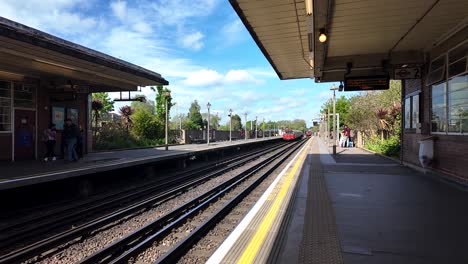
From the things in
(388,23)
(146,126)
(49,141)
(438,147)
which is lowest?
(438,147)

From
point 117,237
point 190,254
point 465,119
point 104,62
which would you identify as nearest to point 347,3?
point 465,119

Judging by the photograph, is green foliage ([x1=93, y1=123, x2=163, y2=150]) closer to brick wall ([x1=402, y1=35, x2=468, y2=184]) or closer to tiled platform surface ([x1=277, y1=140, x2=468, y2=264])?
tiled platform surface ([x1=277, y1=140, x2=468, y2=264])

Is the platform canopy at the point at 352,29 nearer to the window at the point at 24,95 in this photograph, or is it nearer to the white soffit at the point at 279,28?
the white soffit at the point at 279,28

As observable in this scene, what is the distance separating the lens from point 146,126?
3250 centimetres

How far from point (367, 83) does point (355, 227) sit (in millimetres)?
8922

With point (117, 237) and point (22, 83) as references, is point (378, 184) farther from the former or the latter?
point (22, 83)

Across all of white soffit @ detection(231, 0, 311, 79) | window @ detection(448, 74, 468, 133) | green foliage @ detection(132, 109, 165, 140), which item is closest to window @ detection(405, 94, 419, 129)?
window @ detection(448, 74, 468, 133)

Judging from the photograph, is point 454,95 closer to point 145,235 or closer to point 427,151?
point 427,151

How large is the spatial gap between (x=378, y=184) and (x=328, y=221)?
4.52m

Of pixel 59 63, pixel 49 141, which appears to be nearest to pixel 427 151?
pixel 59 63

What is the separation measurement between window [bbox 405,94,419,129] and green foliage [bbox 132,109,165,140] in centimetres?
2303

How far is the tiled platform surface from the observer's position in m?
4.34

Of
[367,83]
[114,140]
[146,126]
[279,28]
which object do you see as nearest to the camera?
[279,28]

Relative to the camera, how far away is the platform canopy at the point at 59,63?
884cm
